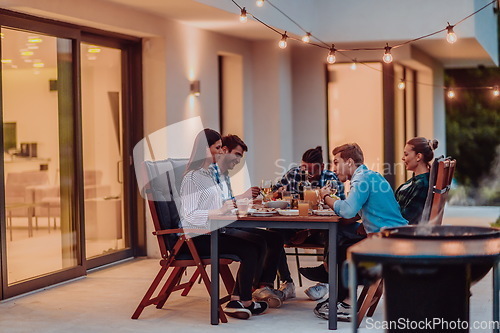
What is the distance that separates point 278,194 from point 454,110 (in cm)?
1926

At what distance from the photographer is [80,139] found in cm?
774

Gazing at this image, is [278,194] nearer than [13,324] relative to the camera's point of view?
No

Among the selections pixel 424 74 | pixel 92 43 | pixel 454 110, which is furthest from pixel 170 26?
pixel 454 110

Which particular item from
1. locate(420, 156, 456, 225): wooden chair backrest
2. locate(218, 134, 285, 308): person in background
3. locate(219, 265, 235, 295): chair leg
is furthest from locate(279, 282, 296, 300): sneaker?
locate(420, 156, 456, 225): wooden chair backrest

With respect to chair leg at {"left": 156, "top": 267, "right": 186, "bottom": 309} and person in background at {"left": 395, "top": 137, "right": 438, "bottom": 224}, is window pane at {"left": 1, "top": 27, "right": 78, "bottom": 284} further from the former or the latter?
person in background at {"left": 395, "top": 137, "right": 438, "bottom": 224}

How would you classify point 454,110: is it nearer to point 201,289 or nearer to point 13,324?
point 201,289

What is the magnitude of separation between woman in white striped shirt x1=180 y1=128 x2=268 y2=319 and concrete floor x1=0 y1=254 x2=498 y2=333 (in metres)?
0.13

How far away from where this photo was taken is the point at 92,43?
8156 mm

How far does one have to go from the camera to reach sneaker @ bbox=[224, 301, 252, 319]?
589 cm

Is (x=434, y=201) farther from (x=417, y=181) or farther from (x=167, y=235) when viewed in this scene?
(x=167, y=235)

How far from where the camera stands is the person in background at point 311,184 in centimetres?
657

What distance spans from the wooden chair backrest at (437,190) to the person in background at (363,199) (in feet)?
0.62

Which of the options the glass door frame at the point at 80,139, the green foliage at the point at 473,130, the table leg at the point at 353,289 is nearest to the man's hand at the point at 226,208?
the glass door frame at the point at 80,139

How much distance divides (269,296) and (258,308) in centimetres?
24
